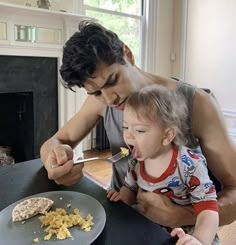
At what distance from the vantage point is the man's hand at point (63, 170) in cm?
91

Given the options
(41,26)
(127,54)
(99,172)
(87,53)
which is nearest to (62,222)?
(87,53)

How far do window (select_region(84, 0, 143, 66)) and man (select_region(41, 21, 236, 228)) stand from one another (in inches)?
103

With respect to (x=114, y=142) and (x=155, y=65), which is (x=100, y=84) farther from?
(x=155, y=65)

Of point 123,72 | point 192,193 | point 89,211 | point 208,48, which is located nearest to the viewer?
point 89,211

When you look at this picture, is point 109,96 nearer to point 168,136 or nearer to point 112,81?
point 112,81

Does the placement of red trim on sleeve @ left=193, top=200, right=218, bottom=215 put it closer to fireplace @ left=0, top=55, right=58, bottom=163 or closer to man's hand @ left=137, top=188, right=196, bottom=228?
man's hand @ left=137, top=188, right=196, bottom=228

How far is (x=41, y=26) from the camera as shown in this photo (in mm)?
2717

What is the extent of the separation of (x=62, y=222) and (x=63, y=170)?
244 mm

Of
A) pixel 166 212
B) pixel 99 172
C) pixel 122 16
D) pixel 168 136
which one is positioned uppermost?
pixel 122 16

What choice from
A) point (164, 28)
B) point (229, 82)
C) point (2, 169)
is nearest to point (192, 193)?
point (2, 169)

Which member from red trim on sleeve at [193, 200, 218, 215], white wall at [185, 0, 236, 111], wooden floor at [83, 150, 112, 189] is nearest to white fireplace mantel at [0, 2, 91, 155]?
wooden floor at [83, 150, 112, 189]

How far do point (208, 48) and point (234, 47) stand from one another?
1.15 feet

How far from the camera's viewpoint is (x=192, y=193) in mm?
833

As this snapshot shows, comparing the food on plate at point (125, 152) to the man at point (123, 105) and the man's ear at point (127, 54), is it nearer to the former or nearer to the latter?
the man at point (123, 105)
